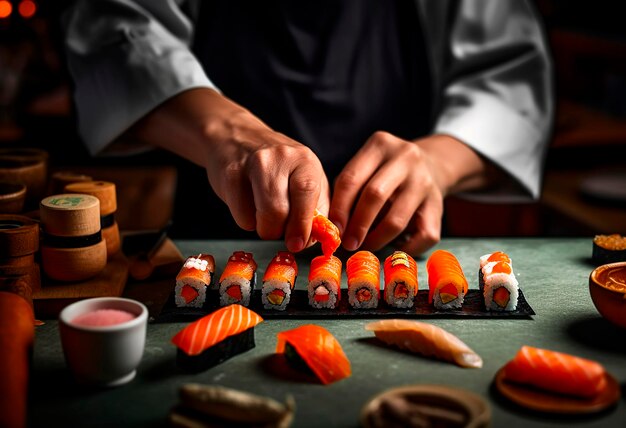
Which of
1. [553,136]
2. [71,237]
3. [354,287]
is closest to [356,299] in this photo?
[354,287]

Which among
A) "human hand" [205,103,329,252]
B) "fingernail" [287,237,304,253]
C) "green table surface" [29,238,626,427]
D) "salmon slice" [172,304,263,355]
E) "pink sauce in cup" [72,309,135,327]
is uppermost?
"human hand" [205,103,329,252]

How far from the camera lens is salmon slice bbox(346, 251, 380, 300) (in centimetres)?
154

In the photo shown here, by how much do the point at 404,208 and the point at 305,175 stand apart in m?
0.32

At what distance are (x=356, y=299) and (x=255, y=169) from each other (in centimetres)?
34

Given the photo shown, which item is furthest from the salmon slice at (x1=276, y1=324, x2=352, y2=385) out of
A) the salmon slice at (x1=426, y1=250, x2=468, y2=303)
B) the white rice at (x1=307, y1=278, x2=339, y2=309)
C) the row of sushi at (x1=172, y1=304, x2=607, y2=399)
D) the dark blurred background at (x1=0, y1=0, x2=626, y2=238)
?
the dark blurred background at (x1=0, y1=0, x2=626, y2=238)

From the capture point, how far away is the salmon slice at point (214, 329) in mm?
1289

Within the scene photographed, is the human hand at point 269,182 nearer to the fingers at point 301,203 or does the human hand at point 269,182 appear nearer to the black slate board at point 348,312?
the fingers at point 301,203

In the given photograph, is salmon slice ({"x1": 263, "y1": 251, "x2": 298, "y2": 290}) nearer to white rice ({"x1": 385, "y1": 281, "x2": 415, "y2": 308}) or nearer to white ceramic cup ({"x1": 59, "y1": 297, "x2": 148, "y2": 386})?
white rice ({"x1": 385, "y1": 281, "x2": 415, "y2": 308})

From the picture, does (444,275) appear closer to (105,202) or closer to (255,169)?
(255,169)

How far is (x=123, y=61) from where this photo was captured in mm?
2082

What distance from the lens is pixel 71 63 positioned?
221 cm

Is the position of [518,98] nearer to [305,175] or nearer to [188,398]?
[305,175]

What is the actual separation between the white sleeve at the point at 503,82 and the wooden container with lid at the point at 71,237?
106cm

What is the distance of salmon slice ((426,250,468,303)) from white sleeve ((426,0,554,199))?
660mm
